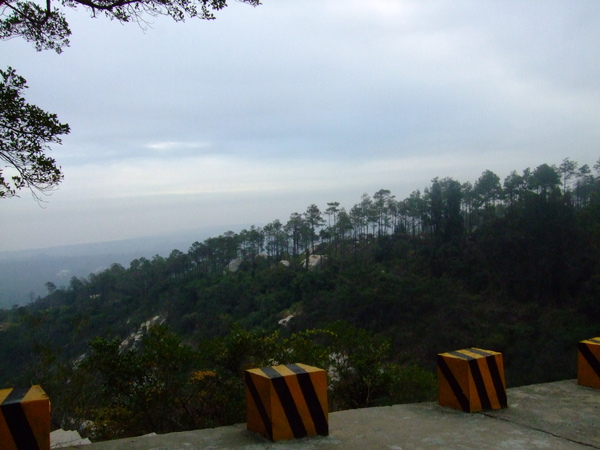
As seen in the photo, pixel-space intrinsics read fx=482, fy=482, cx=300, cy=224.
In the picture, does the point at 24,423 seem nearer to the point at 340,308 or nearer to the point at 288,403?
the point at 288,403

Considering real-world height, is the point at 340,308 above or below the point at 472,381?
below

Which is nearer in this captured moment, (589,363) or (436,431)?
(436,431)

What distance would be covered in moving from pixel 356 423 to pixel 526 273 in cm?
2684

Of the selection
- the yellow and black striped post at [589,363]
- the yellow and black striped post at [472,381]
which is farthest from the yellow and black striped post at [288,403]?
the yellow and black striped post at [589,363]

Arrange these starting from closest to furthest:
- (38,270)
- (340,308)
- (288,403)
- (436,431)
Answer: (288,403), (436,431), (340,308), (38,270)

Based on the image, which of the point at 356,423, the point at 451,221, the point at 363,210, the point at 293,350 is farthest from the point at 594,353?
the point at 363,210

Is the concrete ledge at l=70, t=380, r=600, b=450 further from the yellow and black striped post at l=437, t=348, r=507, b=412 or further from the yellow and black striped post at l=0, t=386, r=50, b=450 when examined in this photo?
the yellow and black striped post at l=0, t=386, r=50, b=450

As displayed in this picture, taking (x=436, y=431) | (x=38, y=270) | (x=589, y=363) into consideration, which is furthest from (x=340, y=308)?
(x=38, y=270)

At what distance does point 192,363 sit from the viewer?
566 cm

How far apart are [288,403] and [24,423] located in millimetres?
1581

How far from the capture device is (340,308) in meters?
31.1

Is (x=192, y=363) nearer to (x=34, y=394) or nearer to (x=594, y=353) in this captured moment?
(x=34, y=394)

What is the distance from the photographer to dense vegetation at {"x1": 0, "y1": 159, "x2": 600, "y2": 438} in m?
5.62

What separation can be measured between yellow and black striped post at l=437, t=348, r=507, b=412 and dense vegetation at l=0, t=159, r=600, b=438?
2347 millimetres
